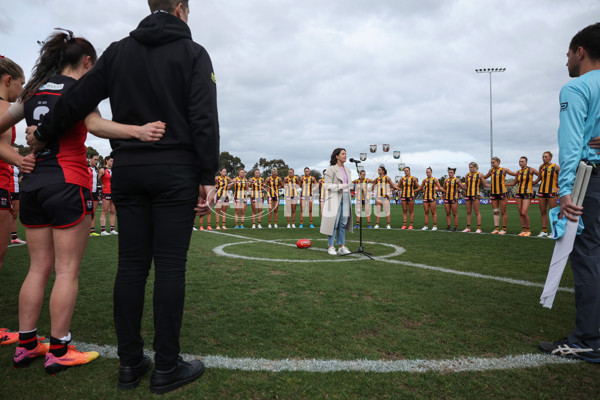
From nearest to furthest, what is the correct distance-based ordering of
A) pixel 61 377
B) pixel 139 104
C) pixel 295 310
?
pixel 139 104 → pixel 61 377 → pixel 295 310

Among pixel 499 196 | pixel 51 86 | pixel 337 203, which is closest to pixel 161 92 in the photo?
pixel 51 86

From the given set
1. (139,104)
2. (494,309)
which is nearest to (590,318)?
(494,309)

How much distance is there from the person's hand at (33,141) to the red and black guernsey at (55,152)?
0.05 meters

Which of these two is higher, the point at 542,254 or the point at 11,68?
the point at 11,68

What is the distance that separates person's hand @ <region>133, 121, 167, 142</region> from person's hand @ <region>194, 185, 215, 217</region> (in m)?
0.42

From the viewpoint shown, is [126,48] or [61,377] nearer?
[126,48]

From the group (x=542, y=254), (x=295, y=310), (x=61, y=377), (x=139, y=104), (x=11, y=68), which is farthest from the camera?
(x=542, y=254)

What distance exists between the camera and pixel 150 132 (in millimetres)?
2158

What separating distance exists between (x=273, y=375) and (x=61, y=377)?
1.45 meters

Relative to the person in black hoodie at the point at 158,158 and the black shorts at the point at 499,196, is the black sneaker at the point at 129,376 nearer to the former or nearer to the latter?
the person in black hoodie at the point at 158,158

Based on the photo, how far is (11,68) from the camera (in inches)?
120

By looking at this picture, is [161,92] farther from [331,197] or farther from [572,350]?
[331,197]

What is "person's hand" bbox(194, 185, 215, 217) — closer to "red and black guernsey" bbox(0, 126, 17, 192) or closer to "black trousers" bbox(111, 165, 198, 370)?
"black trousers" bbox(111, 165, 198, 370)

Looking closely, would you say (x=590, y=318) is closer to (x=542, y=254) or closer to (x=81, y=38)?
(x=81, y=38)
